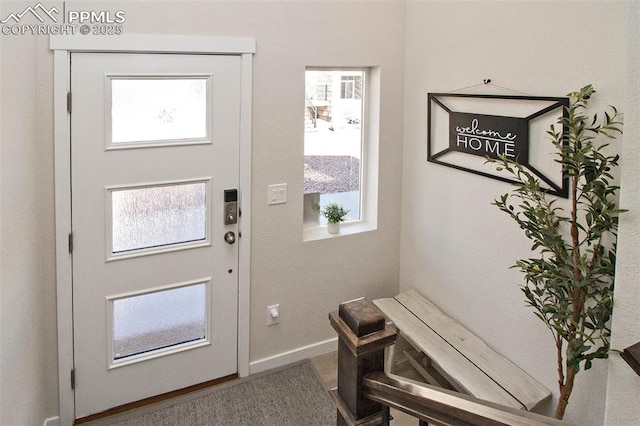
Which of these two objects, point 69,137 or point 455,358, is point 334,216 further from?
point 69,137

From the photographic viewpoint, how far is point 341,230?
11.4 ft

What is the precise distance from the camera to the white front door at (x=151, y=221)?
2.62m

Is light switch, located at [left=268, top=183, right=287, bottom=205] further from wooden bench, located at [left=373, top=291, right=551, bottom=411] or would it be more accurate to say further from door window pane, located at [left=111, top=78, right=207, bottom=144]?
wooden bench, located at [left=373, top=291, right=551, bottom=411]

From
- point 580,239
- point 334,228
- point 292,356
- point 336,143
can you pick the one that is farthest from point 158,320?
point 580,239

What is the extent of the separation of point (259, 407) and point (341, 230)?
1220 mm

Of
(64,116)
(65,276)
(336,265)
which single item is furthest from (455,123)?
(65,276)

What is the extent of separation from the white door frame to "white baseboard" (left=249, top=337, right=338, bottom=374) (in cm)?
58

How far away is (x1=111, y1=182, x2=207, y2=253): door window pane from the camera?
275 centimetres

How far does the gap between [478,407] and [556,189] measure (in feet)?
Result: 5.38

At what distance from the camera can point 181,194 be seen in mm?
2873

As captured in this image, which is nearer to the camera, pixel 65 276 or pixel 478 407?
pixel 478 407

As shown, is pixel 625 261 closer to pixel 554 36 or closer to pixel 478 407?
pixel 478 407

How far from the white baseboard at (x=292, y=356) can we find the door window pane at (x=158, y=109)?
146cm

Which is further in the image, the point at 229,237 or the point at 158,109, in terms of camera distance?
the point at 229,237
